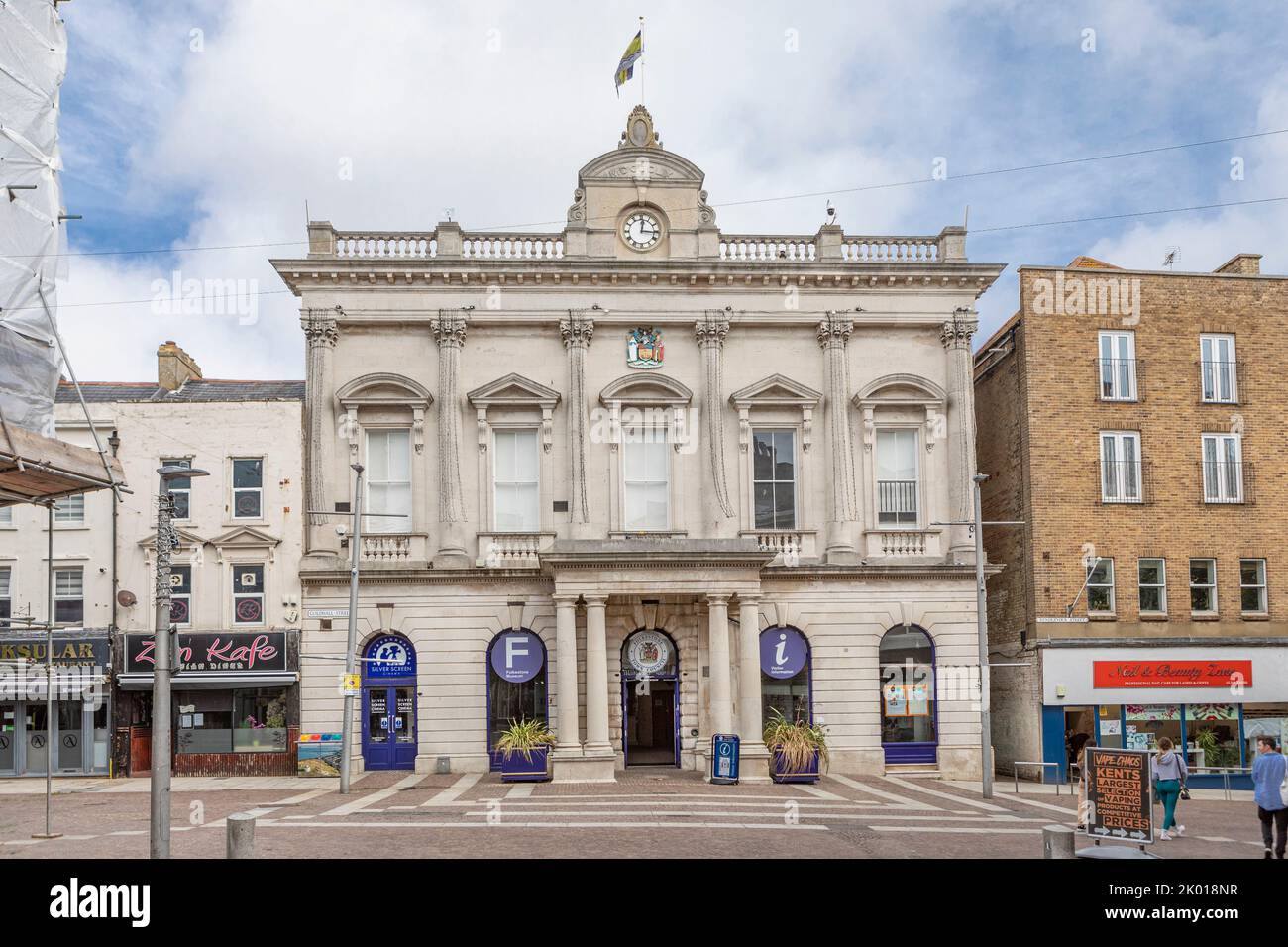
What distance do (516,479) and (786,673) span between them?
30.8 feet

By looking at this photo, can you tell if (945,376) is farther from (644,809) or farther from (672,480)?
(644,809)

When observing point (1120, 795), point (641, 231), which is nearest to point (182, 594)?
point (641, 231)

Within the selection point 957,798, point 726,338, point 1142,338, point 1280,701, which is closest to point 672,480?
point 726,338

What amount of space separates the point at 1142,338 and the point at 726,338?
39.8 ft

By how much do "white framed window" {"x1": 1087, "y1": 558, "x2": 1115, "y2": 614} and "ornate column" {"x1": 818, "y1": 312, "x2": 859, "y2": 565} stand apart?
21.9 ft

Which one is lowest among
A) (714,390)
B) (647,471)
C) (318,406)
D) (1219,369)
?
(647,471)

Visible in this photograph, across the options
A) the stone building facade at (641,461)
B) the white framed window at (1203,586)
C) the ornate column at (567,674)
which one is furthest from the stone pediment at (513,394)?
the white framed window at (1203,586)

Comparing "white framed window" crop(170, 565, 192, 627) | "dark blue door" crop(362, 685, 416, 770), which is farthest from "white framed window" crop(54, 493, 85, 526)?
"dark blue door" crop(362, 685, 416, 770)

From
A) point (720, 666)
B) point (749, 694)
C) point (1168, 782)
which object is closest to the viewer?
point (1168, 782)

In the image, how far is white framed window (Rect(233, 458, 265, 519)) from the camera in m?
32.5

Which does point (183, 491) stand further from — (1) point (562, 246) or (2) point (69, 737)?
(1) point (562, 246)

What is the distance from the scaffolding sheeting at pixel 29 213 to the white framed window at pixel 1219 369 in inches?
1179

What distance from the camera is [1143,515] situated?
3294 centimetres

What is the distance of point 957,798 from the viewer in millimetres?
26531
